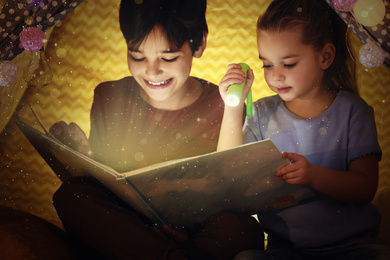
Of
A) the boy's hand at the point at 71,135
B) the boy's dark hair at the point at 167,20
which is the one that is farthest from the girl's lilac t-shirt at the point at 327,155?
the boy's hand at the point at 71,135

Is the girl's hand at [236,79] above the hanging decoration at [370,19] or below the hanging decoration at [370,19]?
below

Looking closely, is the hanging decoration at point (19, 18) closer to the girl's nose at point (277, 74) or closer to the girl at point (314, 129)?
the girl at point (314, 129)

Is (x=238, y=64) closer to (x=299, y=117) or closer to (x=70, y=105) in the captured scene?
(x=299, y=117)

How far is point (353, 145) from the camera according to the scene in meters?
0.88

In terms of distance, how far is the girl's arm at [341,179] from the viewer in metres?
0.81

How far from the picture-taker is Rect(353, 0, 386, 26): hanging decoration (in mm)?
938

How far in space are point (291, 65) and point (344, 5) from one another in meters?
0.22

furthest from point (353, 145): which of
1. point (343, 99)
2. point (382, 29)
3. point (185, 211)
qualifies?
point (185, 211)

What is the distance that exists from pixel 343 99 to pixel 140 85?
59 cm

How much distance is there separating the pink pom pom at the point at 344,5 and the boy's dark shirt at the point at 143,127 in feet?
1.34

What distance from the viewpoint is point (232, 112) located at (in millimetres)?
965

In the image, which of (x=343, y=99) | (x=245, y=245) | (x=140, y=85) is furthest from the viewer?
(x=140, y=85)

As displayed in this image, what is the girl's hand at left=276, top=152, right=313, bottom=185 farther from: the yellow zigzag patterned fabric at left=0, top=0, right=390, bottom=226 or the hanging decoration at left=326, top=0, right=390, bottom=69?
the hanging decoration at left=326, top=0, right=390, bottom=69

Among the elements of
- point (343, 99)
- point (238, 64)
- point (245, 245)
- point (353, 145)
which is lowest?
point (245, 245)
